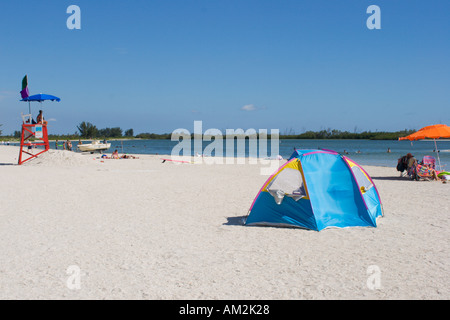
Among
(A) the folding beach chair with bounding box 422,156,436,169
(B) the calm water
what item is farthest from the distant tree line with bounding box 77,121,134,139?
(A) the folding beach chair with bounding box 422,156,436,169

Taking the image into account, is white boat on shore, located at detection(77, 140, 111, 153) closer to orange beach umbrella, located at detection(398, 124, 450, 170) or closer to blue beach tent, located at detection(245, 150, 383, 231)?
orange beach umbrella, located at detection(398, 124, 450, 170)

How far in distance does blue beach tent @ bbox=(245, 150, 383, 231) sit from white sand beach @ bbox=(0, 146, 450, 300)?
0.92 ft

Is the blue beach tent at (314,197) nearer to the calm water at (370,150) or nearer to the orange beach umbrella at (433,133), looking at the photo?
the orange beach umbrella at (433,133)

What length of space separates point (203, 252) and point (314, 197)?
9.06ft

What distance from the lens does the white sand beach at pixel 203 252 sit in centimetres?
475

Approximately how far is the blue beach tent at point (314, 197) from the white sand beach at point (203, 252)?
0.92ft

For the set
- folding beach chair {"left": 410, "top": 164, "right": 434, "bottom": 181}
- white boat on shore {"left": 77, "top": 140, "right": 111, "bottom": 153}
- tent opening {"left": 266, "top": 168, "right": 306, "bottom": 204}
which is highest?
white boat on shore {"left": 77, "top": 140, "right": 111, "bottom": 153}

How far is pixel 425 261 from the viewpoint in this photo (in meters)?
5.73

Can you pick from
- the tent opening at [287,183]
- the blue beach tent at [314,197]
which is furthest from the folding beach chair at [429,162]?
the tent opening at [287,183]

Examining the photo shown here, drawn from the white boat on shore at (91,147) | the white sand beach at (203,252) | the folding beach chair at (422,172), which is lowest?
the white sand beach at (203,252)

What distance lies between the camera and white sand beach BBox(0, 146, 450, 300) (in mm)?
4746

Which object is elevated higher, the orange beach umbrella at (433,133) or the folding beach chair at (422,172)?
the orange beach umbrella at (433,133)
